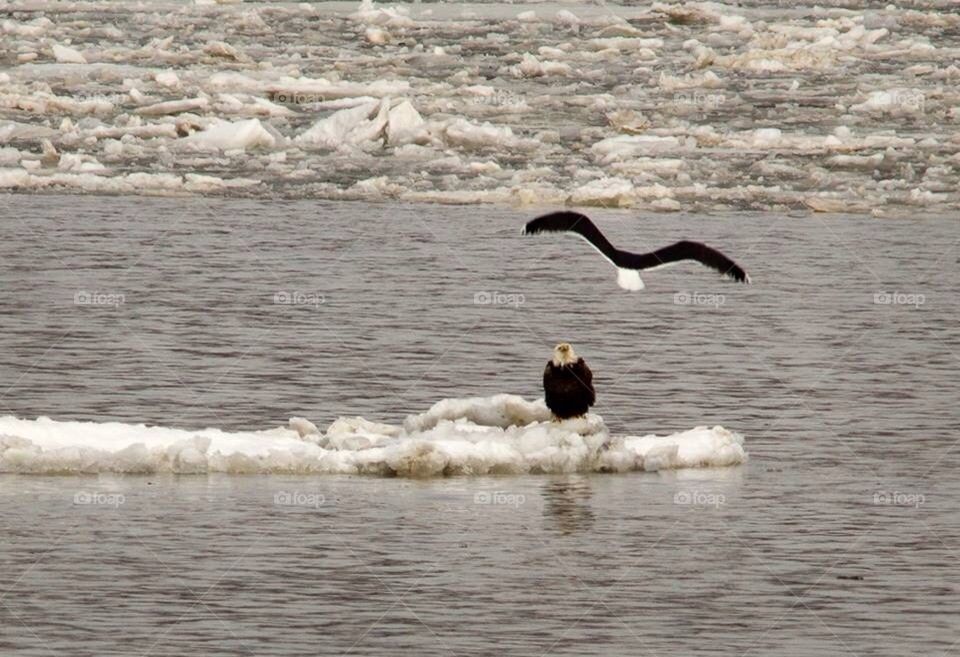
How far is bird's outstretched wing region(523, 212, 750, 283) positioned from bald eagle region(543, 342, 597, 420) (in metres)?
2.11

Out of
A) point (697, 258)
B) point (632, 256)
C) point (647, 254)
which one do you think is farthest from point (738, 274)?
point (632, 256)

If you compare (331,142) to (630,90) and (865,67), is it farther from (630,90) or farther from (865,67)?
(865,67)

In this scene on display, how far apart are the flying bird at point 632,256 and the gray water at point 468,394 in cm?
186

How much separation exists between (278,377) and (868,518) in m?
7.61

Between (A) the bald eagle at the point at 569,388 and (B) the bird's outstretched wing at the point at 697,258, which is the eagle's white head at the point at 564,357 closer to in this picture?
(A) the bald eagle at the point at 569,388

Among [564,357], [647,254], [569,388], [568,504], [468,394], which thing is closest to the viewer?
[647,254]

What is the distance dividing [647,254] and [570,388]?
2458 millimetres

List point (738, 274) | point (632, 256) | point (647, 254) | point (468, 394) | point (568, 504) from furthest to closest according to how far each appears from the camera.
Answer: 1. point (468, 394)
2. point (568, 504)
3. point (632, 256)
4. point (647, 254)
5. point (738, 274)

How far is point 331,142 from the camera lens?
3459cm

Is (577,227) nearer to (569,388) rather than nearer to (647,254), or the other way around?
(647,254)

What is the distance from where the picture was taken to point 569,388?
57.8ft

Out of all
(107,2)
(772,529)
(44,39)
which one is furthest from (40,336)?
(107,2)

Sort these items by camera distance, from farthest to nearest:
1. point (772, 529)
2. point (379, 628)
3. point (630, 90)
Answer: point (630, 90)
point (772, 529)
point (379, 628)

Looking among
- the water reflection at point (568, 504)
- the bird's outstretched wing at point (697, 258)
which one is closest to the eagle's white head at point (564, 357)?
the water reflection at point (568, 504)
